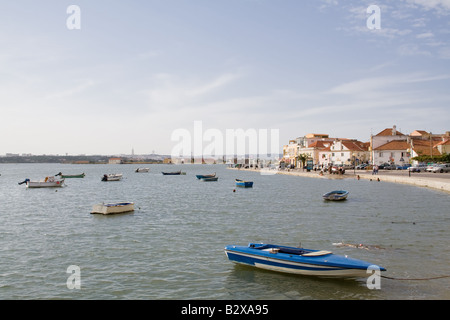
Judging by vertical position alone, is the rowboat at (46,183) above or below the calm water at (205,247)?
above

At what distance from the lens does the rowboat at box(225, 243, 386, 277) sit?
48.1 ft

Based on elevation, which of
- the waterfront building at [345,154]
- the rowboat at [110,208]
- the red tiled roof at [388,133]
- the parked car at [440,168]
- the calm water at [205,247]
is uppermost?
the red tiled roof at [388,133]

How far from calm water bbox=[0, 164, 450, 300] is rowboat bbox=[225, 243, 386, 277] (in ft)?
1.46

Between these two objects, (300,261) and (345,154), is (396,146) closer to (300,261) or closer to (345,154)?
(345,154)

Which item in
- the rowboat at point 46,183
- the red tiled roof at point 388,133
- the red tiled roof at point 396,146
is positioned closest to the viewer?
the rowboat at point 46,183

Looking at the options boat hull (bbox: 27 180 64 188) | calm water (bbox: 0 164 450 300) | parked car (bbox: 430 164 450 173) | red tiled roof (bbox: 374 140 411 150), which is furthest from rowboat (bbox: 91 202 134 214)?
red tiled roof (bbox: 374 140 411 150)

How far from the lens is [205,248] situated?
21.2 m

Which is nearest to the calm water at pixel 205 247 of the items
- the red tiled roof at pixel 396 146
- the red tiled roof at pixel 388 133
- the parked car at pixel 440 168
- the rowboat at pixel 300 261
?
the rowboat at pixel 300 261

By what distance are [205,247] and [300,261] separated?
742 centimetres

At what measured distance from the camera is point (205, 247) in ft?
70.2

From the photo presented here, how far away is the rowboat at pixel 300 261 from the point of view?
48.1 feet

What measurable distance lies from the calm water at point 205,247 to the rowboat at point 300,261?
446 mm

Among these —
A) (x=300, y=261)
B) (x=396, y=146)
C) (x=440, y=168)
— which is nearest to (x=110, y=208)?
(x=300, y=261)

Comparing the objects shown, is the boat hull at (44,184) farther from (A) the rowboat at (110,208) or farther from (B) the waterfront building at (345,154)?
(B) the waterfront building at (345,154)
